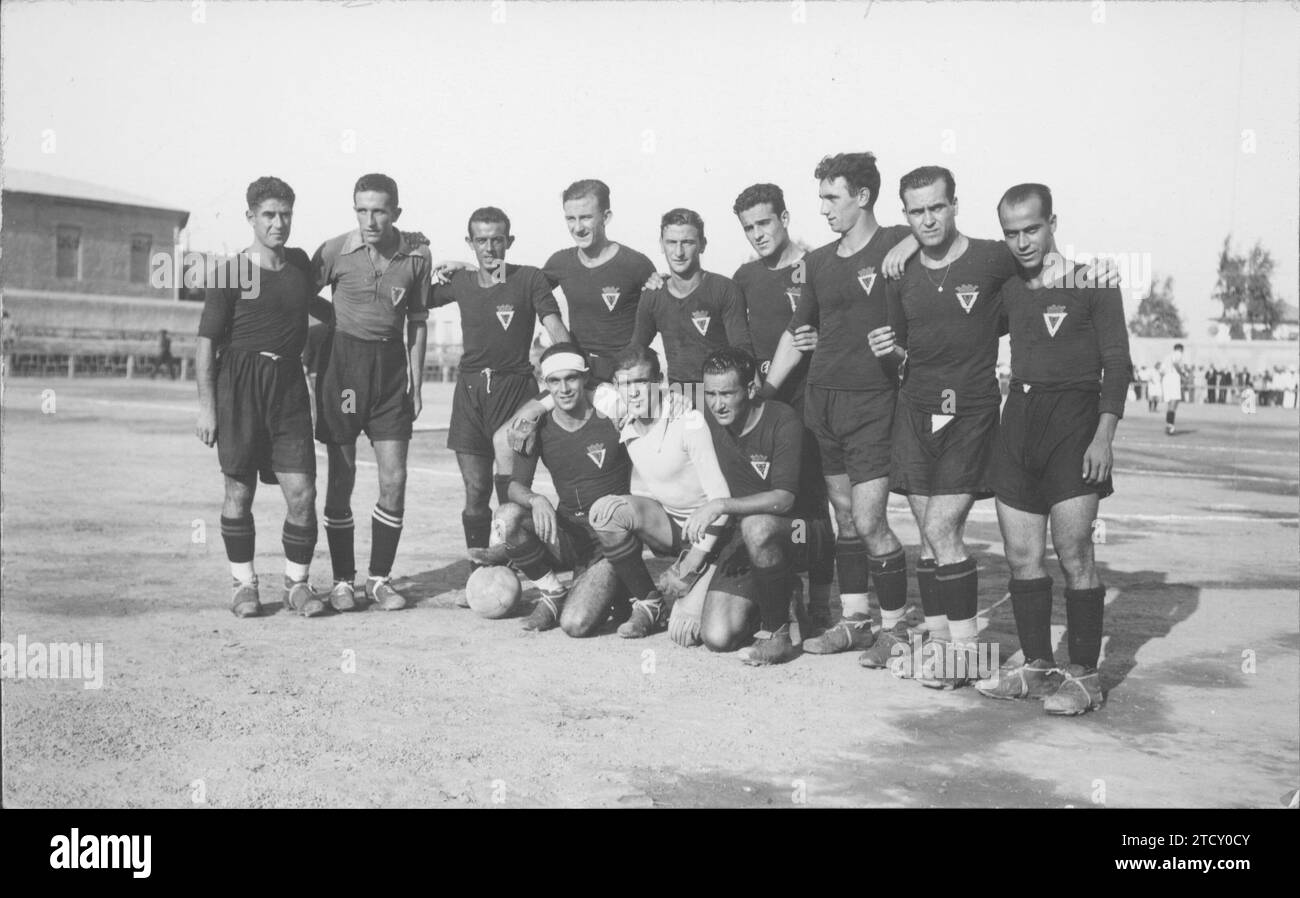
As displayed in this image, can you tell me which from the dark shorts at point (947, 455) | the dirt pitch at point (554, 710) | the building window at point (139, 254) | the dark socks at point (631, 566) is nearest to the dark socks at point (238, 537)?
the dirt pitch at point (554, 710)

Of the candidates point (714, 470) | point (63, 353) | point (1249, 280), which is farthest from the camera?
point (1249, 280)

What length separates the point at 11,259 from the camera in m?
37.6

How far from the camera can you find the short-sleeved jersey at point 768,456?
579 cm

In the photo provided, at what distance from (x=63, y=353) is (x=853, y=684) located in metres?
36.8

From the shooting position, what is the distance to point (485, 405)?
6.95 m

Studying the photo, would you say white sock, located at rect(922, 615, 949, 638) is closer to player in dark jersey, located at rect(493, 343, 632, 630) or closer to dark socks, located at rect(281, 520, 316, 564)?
player in dark jersey, located at rect(493, 343, 632, 630)

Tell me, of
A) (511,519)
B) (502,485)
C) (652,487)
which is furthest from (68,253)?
(652,487)

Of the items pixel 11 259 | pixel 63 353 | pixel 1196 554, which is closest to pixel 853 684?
pixel 1196 554

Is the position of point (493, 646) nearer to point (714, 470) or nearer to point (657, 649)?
point (657, 649)

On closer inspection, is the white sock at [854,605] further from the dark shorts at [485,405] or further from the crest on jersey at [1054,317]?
the dark shorts at [485,405]

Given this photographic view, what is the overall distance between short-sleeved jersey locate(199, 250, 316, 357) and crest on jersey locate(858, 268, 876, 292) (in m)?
3.17

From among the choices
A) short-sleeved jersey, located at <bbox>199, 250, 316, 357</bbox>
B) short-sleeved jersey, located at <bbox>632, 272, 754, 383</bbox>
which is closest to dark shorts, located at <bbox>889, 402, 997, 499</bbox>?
short-sleeved jersey, located at <bbox>632, 272, 754, 383</bbox>

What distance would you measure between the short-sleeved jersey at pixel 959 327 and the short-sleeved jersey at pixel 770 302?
0.92m

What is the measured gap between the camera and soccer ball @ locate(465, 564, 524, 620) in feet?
21.5
